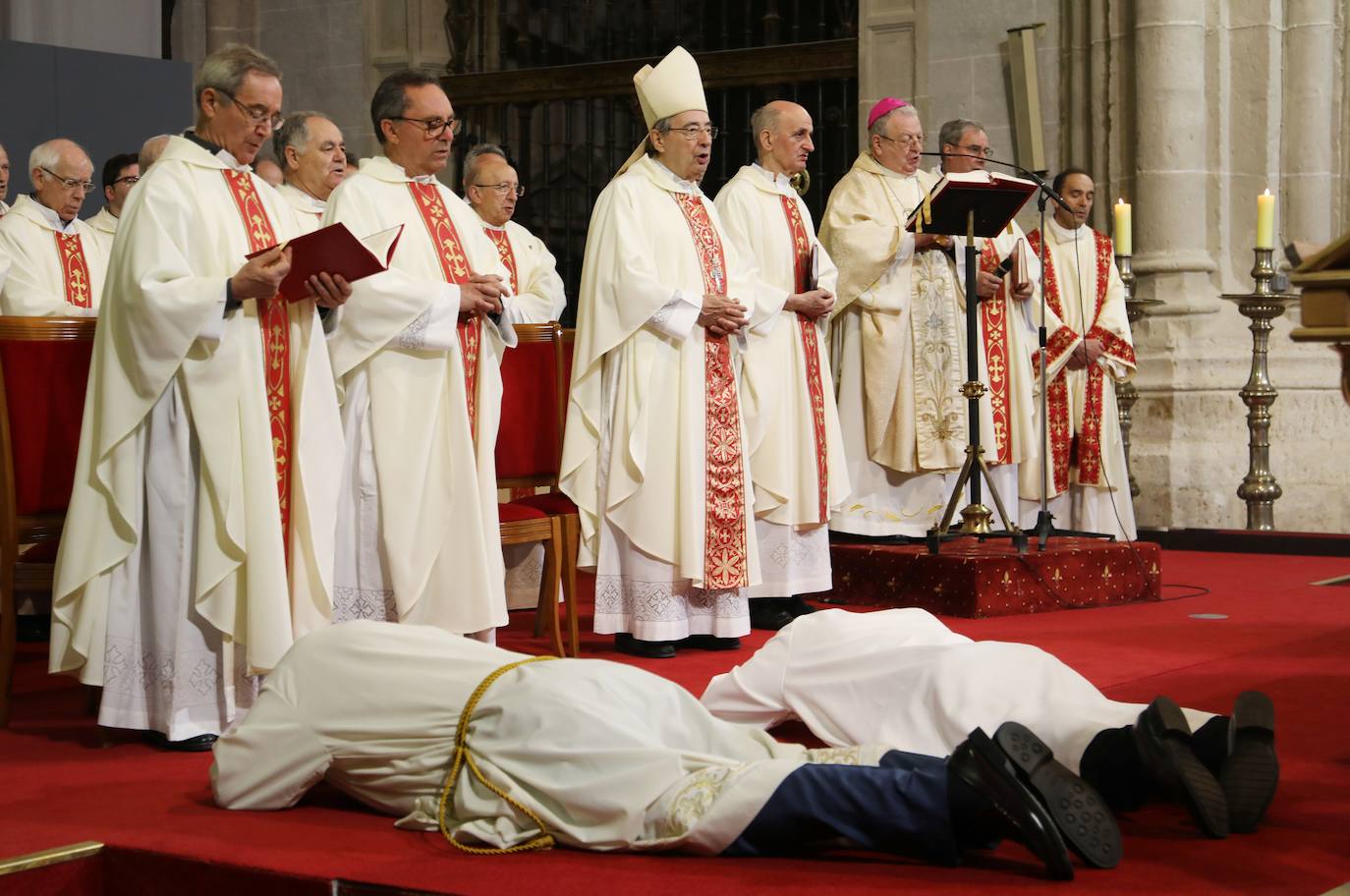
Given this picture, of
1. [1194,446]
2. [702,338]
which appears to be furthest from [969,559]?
[1194,446]

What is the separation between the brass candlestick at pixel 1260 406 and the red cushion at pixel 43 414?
6106mm

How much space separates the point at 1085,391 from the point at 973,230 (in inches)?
84.8

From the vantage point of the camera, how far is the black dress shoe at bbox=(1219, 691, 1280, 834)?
126 inches

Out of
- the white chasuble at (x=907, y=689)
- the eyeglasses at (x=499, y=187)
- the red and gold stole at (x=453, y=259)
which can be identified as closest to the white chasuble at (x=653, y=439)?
the red and gold stole at (x=453, y=259)

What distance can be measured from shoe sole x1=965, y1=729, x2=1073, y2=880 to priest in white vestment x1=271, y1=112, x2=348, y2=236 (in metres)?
4.34

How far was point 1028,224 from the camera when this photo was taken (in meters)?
10.0

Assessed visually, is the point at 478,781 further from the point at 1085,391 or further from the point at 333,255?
the point at 1085,391

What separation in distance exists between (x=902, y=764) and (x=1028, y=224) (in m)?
7.37

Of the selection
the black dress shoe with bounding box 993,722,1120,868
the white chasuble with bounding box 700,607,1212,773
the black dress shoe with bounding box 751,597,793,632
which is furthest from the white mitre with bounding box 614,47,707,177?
the black dress shoe with bounding box 993,722,1120,868

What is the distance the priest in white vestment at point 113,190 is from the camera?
8.17 m

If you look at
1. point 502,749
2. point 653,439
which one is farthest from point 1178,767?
point 653,439

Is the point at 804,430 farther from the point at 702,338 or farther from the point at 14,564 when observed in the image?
the point at 14,564

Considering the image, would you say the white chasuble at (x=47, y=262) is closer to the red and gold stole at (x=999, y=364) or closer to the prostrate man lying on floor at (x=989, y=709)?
the red and gold stole at (x=999, y=364)

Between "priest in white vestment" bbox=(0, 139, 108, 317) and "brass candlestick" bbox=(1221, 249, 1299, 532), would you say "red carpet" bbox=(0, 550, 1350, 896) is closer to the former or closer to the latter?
"priest in white vestment" bbox=(0, 139, 108, 317)
